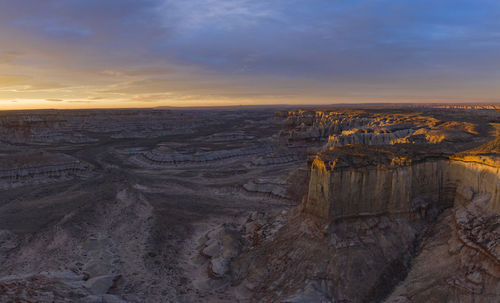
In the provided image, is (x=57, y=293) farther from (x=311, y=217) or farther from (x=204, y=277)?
(x=311, y=217)

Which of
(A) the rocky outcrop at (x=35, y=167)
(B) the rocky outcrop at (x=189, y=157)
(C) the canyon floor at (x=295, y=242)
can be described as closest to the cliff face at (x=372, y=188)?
(C) the canyon floor at (x=295, y=242)

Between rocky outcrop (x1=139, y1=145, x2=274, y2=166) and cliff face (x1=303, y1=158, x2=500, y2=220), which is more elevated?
cliff face (x1=303, y1=158, x2=500, y2=220)

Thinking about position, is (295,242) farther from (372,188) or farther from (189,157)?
(189,157)

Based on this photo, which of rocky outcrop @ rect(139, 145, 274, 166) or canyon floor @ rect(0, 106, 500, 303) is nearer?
canyon floor @ rect(0, 106, 500, 303)

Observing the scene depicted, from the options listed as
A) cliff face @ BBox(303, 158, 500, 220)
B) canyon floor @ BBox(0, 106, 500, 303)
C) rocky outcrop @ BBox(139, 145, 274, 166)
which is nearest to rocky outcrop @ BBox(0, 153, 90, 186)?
canyon floor @ BBox(0, 106, 500, 303)

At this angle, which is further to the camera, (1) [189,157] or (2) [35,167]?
(1) [189,157]

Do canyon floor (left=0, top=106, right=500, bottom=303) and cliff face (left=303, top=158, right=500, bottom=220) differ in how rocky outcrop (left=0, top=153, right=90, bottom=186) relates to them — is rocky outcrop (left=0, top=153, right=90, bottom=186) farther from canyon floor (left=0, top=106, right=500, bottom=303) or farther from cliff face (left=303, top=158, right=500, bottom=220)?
cliff face (left=303, top=158, right=500, bottom=220)

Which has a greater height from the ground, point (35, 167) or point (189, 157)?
point (35, 167)

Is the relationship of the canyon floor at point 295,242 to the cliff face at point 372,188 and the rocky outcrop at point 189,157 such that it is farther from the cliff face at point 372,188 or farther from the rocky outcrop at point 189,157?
the rocky outcrop at point 189,157

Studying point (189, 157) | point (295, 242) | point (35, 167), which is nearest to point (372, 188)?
point (295, 242)

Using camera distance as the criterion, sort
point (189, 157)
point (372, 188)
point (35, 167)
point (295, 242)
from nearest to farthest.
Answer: point (372, 188) < point (295, 242) < point (35, 167) < point (189, 157)

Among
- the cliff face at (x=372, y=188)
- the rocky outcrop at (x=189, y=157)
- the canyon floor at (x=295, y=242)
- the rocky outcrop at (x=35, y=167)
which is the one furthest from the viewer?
the rocky outcrop at (x=189, y=157)

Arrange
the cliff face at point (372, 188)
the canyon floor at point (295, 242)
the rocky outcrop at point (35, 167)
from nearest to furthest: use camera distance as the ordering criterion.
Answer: the canyon floor at point (295, 242), the cliff face at point (372, 188), the rocky outcrop at point (35, 167)
